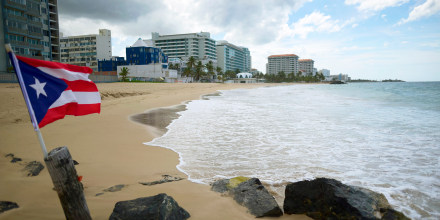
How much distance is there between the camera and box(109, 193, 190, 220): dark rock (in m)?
2.92

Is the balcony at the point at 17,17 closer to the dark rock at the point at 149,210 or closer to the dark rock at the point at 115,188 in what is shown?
the dark rock at the point at 115,188

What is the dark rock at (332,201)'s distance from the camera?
3.03 meters

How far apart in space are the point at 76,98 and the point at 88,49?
11494 cm

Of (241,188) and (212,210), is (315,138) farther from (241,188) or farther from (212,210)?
(212,210)

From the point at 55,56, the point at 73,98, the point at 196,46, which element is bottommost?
the point at 73,98

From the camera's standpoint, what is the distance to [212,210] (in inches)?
143

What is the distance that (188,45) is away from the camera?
140 m

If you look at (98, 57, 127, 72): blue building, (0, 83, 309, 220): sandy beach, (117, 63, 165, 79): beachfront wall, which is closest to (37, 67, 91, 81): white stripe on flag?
(0, 83, 309, 220): sandy beach

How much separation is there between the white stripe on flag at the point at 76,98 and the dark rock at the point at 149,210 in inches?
62.8

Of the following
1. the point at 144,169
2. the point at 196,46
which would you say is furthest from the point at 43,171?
the point at 196,46

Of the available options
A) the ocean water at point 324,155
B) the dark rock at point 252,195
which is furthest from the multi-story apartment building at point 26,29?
the dark rock at point 252,195

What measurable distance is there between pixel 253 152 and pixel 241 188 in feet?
10.6

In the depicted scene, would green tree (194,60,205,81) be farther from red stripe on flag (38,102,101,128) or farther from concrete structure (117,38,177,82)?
red stripe on flag (38,102,101,128)

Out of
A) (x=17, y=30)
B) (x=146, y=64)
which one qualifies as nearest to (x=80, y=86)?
(x=17, y=30)
